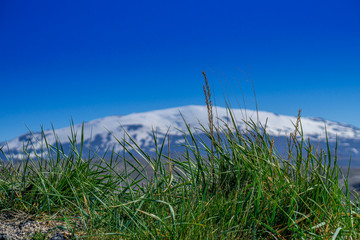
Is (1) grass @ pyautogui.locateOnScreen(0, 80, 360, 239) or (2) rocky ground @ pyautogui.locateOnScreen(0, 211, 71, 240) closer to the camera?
(1) grass @ pyautogui.locateOnScreen(0, 80, 360, 239)

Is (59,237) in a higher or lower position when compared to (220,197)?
lower

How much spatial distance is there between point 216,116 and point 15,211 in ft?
6.05

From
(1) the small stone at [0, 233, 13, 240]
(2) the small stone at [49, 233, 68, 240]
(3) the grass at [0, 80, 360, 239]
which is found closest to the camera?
(3) the grass at [0, 80, 360, 239]

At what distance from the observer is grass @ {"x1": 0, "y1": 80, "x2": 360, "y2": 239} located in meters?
2.15

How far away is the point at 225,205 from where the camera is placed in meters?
2.30

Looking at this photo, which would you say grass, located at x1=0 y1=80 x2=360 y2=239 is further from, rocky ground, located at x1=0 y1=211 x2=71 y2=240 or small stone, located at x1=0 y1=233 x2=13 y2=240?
small stone, located at x1=0 y1=233 x2=13 y2=240

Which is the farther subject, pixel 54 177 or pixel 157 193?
→ pixel 54 177

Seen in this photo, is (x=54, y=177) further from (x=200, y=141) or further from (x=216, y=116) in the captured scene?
(x=216, y=116)

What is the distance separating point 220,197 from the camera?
8.06 feet

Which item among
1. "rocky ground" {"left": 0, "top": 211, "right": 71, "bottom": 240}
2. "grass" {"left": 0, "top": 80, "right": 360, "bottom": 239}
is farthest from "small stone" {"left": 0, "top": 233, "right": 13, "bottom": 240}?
"grass" {"left": 0, "top": 80, "right": 360, "bottom": 239}

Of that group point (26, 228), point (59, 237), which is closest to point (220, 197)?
point (59, 237)

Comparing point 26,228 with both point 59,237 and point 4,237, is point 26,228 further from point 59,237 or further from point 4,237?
point 59,237

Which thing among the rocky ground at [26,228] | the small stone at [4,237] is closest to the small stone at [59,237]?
the rocky ground at [26,228]

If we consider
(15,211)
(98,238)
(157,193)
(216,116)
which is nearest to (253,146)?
(216,116)
